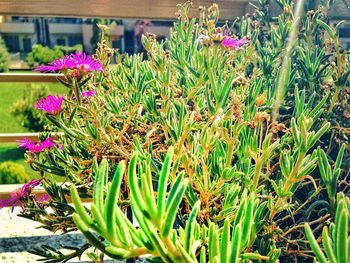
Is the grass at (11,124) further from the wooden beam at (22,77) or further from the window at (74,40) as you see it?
the window at (74,40)

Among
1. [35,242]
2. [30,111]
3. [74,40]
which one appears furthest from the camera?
[74,40]

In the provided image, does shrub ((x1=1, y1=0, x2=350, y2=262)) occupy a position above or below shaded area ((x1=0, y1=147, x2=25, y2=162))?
above

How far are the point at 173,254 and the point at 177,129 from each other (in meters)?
0.29

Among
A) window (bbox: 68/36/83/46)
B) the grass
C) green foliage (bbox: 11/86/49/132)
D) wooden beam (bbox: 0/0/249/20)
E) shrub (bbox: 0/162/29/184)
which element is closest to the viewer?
wooden beam (bbox: 0/0/249/20)

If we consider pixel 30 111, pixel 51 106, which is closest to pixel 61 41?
pixel 30 111

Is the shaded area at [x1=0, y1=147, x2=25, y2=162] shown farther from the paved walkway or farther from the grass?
the paved walkway

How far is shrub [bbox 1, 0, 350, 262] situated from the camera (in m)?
0.30

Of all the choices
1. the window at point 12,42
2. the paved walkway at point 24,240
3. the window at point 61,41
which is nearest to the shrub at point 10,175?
the paved walkway at point 24,240

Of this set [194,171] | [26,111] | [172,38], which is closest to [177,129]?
[194,171]

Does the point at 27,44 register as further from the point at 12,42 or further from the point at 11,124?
the point at 11,124

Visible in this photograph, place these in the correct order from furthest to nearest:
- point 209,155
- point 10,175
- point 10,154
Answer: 1. point 10,154
2. point 10,175
3. point 209,155

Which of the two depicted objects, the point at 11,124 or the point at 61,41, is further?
the point at 61,41

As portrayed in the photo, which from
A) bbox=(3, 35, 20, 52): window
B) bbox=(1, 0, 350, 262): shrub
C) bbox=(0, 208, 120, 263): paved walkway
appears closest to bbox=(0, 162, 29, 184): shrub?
bbox=(0, 208, 120, 263): paved walkway

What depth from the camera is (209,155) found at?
662 millimetres
